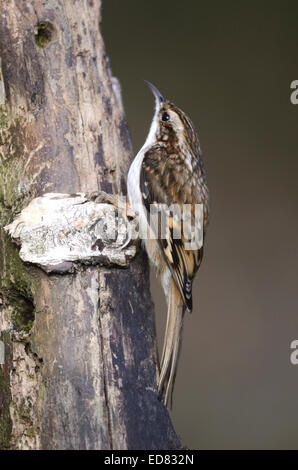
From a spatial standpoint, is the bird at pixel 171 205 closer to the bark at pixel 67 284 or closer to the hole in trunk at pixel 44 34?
the bark at pixel 67 284

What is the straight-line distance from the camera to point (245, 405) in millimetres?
3959

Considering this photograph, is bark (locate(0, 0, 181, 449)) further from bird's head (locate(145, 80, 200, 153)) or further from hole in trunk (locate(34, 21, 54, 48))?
bird's head (locate(145, 80, 200, 153))

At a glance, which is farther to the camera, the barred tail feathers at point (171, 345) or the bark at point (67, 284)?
the barred tail feathers at point (171, 345)

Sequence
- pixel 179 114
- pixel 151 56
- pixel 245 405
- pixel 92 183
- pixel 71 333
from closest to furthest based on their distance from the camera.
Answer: pixel 71 333 → pixel 92 183 → pixel 179 114 → pixel 245 405 → pixel 151 56

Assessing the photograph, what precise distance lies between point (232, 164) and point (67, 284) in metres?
2.40

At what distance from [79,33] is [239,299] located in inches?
89.5

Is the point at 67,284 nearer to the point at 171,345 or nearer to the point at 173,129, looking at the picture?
the point at 171,345

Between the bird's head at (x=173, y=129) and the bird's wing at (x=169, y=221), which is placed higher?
the bird's head at (x=173, y=129)

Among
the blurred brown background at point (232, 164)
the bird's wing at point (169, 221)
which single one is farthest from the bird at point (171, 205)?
the blurred brown background at point (232, 164)

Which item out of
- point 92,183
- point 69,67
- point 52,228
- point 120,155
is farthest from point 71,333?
point 69,67

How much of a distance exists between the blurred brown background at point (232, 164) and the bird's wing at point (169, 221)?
1688 mm

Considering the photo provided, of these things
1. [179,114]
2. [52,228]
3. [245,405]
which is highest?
[179,114]

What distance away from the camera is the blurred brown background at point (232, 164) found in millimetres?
4031

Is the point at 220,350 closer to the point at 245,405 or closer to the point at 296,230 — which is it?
the point at 245,405
